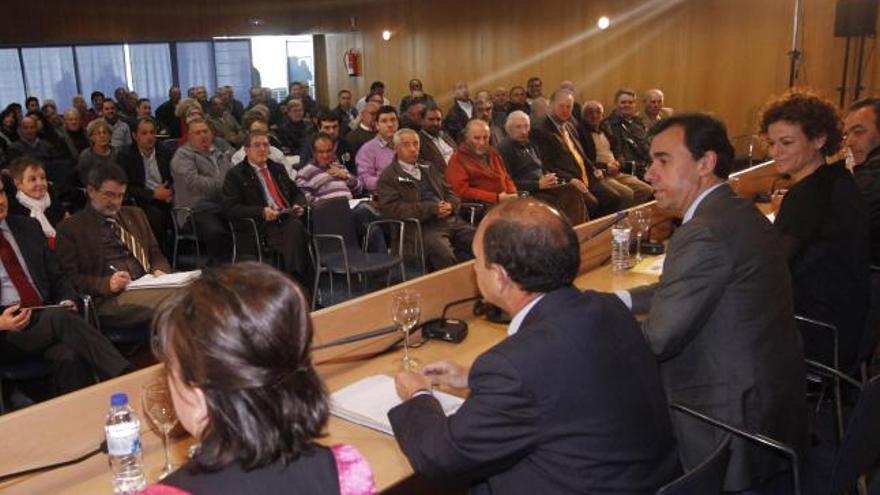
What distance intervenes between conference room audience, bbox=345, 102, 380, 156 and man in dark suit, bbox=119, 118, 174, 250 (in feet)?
5.85

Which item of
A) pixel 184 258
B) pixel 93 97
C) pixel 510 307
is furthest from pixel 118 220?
pixel 93 97

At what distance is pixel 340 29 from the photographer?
45.3 feet

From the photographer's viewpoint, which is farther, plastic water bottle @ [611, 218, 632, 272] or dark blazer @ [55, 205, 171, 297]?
dark blazer @ [55, 205, 171, 297]

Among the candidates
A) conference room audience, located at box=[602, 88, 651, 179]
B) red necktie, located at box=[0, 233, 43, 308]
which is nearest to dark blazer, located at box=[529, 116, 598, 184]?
conference room audience, located at box=[602, 88, 651, 179]

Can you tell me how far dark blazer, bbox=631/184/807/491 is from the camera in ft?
7.07

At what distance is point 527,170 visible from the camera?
6727 mm

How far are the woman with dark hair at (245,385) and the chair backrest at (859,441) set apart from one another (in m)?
1.35

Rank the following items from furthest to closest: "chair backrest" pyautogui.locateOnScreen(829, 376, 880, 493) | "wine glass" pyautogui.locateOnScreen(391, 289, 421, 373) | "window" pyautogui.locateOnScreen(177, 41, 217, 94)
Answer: "window" pyautogui.locateOnScreen(177, 41, 217, 94), "wine glass" pyautogui.locateOnScreen(391, 289, 421, 373), "chair backrest" pyautogui.locateOnScreen(829, 376, 880, 493)

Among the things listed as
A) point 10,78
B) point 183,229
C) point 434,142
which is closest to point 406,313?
point 183,229

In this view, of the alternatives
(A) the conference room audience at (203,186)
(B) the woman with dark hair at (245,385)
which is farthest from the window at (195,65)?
(B) the woman with dark hair at (245,385)

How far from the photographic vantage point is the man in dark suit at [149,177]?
624 centimetres

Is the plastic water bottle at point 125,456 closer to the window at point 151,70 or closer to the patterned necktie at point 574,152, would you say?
the patterned necktie at point 574,152

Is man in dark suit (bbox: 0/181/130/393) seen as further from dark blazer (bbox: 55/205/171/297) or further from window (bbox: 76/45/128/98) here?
window (bbox: 76/45/128/98)

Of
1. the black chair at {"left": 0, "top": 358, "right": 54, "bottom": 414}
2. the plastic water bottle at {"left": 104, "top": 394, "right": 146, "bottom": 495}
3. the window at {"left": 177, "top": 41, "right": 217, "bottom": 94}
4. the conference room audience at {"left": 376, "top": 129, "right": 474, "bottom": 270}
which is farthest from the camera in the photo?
the window at {"left": 177, "top": 41, "right": 217, "bottom": 94}
